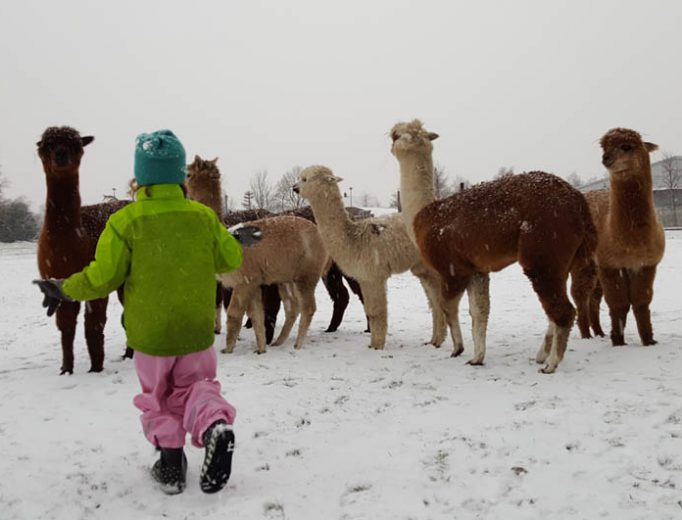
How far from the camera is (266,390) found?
500 centimetres

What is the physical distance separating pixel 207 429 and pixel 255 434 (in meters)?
1.24

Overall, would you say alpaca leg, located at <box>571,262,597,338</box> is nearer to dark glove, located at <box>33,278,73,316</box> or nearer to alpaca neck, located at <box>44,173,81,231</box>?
dark glove, located at <box>33,278,73,316</box>

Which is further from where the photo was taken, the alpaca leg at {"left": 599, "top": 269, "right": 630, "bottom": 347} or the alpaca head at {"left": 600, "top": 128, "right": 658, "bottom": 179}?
the alpaca leg at {"left": 599, "top": 269, "right": 630, "bottom": 347}

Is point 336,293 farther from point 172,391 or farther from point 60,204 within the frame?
point 172,391

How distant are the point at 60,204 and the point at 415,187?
12.8 ft

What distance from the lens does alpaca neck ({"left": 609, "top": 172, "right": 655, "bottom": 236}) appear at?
220 inches

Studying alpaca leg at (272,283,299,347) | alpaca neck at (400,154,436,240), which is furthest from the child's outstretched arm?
alpaca leg at (272,283,299,347)

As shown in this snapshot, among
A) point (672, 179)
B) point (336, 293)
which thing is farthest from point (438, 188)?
point (672, 179)

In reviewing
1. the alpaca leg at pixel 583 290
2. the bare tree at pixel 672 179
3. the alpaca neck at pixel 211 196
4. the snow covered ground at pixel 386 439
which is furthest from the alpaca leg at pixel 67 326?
the bare tree at pixel 672 179

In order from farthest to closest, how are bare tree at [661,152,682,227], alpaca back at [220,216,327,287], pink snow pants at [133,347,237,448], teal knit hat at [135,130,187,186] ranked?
bare tree at [661,152,682,227] → alpaca back at [220,216,327,287] → teal knit hat at [135,130,187,186] → pink snow pants at [133,347,237,448]

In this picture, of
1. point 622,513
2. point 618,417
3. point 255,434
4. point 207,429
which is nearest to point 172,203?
point 207,429

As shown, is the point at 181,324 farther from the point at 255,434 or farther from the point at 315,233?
the point at 315,233

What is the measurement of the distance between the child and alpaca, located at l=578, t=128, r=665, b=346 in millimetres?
4330

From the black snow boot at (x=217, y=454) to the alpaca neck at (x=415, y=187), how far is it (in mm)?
4179
